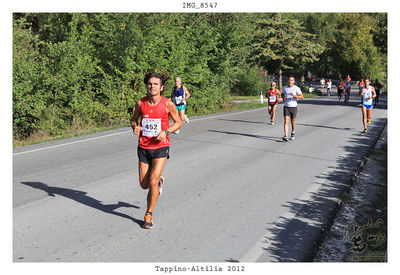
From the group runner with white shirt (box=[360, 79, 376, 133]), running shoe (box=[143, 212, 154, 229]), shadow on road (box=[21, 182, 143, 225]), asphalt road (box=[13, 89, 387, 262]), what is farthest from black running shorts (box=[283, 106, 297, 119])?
running shoe (box=[143, 212, 154, 229])

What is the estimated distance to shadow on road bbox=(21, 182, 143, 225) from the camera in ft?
19.6

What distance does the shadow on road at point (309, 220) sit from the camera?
4.71 meters

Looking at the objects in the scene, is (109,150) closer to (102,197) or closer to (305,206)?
(102,197)

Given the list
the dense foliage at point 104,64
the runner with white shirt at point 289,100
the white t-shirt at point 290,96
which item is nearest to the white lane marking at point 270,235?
the runner with white shirt at point 289,100

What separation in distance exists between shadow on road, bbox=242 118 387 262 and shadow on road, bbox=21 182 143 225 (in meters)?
1.84

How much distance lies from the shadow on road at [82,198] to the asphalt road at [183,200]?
15 mm

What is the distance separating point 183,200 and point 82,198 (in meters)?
1.58

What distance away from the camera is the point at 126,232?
5.19 metres

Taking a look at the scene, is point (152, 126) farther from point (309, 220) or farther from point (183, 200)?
point (309, 220)

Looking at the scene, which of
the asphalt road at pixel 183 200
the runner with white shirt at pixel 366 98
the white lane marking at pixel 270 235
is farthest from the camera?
the runner with white shirt at pixel 366 98

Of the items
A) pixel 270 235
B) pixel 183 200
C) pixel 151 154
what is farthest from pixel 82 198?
pixel 270 235

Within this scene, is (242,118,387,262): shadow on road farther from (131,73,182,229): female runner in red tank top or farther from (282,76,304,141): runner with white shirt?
(282,76,304,141): runner with white shirt

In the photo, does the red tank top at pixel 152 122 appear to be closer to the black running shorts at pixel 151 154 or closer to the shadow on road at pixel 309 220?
the black running shorts at pixel 151 154

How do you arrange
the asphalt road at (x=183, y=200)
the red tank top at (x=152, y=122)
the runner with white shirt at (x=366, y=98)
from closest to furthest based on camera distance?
1. the asphalt road at (x=183, y=200)
2. the red tank top at (x=152, y=122)
3. the runner with white shirt at (x=366, y=98)
